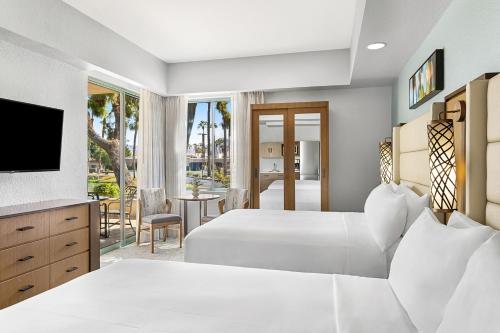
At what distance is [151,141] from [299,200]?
2426 millimetres

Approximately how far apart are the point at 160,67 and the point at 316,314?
14.9 ft

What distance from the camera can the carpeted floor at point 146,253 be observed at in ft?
13.3

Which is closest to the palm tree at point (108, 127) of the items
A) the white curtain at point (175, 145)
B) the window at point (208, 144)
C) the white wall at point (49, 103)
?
the white wall at point (49, 103)

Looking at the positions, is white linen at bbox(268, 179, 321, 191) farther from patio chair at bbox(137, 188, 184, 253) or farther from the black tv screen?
the black tv screen

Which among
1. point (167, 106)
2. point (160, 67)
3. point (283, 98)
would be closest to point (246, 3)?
point (283, 98)

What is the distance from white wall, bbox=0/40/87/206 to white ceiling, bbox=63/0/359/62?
2.26 ft

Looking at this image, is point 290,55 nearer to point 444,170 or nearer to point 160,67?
point 160,67

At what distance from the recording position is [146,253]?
4.29 metres

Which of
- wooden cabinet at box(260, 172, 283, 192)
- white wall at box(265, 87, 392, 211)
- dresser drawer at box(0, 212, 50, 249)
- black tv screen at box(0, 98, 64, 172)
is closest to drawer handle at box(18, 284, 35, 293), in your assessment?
dresser drawer at box(0, 212, 50, 249)

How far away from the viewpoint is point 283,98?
16.0ft

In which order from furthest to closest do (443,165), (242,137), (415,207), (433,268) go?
(242,137), (415,207), (443,165), (433,268)

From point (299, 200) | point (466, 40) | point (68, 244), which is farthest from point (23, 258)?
point (466, 40)

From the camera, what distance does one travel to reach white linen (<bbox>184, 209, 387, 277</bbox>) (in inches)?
83.0

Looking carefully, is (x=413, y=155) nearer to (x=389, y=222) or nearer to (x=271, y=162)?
(x=389, y=222)
